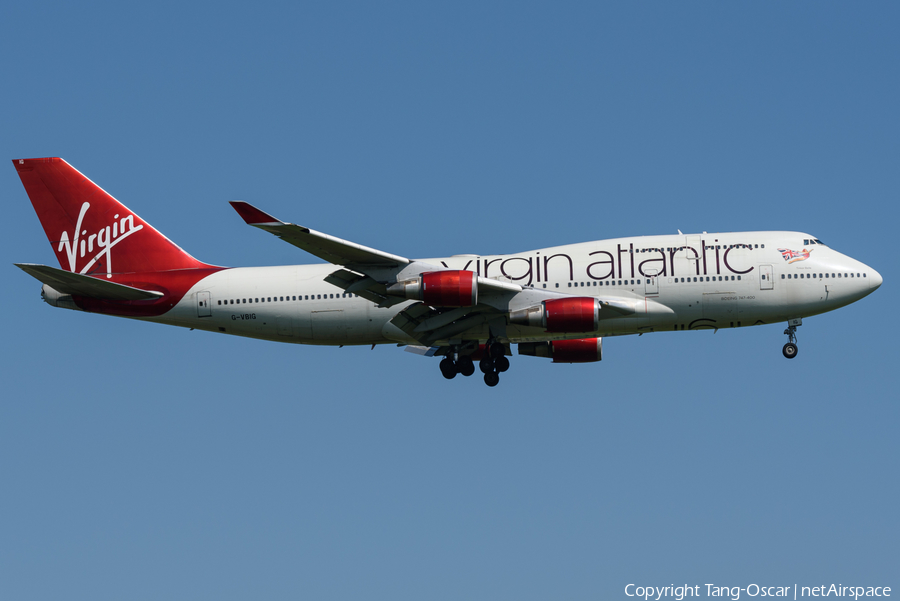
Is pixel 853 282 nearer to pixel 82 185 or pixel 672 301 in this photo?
pixel 672 301

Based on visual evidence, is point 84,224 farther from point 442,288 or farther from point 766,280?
point 766,280

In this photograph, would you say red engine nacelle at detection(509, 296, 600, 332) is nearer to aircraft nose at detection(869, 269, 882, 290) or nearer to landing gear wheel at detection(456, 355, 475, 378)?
landing gear wheel at detection(456, 355, 475, 378)

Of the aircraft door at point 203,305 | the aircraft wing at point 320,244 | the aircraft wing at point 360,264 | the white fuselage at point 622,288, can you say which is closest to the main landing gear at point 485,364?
the white fuselage at point 622,288

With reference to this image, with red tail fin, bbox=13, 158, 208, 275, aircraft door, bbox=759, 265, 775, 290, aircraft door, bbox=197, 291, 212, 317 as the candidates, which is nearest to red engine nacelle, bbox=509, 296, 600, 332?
aircraft door, bbox=759, 265, 775, 290

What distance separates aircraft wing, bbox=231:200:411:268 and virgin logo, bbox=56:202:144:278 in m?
11.3

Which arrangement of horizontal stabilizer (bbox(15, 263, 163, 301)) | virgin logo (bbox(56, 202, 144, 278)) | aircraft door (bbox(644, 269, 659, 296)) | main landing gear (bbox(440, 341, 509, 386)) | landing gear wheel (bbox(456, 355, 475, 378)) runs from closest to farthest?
horizontal stabilizer (bbox(15, 263, 163, 301)), aircraft door (bbox(644, 269, 659, 296)), main landing gear (bbox(440, 341, 509, 386)), landing gear wheel (bbox(456, 355, 475, 378)), virgin logo (bbox(56, 202, 144, 278))

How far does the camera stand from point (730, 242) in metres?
39.8

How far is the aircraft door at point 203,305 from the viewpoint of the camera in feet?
136

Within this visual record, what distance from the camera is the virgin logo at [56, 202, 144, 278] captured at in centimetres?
4372

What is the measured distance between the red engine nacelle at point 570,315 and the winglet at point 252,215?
33.0 ft

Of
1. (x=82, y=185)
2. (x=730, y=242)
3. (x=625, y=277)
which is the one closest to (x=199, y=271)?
(x=82, y=185)

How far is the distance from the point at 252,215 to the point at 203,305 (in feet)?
30.4

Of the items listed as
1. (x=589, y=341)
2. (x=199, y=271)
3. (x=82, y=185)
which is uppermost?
(x=82, y=185)

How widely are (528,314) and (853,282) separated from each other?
1232cm
